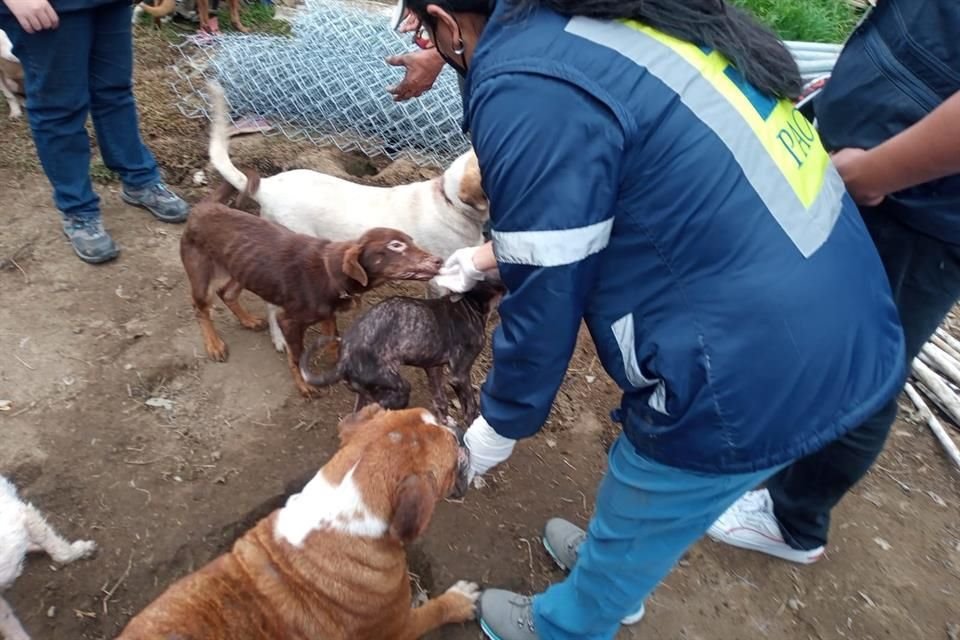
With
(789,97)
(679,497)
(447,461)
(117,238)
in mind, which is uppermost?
(789,97)

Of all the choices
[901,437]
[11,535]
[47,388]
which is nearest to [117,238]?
[47,388]

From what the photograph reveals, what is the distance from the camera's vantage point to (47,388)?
390 cm

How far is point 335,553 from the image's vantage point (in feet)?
8.03

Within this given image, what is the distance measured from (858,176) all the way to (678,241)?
2.83 feet

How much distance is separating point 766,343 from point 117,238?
459cm

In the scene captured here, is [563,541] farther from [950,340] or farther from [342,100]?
[342,100]

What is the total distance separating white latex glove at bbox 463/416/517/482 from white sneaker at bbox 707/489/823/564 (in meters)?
1.45

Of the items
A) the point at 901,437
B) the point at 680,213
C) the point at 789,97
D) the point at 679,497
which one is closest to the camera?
the point at 680,213

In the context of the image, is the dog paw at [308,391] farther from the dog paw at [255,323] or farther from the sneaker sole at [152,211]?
the sneaker sole at [152,211]

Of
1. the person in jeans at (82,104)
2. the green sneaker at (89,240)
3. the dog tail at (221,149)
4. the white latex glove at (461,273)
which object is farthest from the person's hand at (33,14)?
the white latex glove at (461,273)

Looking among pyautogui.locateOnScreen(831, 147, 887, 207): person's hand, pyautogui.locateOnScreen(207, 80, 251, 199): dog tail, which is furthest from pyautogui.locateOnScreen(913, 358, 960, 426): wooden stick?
pyautogui.locateOnScreen(207, 80, 251, 199): dog tail

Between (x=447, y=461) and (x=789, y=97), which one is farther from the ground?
(x=789, y=97)

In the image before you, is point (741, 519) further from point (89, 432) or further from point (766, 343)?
point (89, 432)

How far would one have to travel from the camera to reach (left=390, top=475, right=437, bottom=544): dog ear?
91.4 inches
